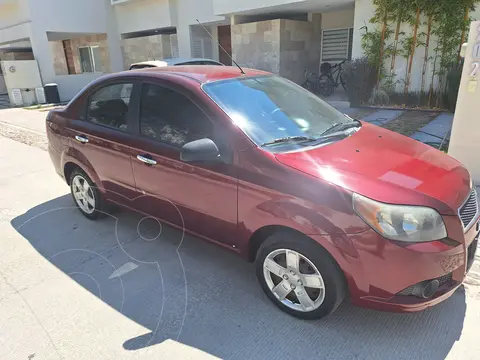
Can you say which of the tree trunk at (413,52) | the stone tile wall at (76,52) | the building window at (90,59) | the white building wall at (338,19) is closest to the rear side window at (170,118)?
the tree trunk at (413,52)

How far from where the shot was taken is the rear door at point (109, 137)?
3365 mm

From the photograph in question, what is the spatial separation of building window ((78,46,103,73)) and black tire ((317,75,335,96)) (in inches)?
487

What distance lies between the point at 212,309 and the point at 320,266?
0.91 meters

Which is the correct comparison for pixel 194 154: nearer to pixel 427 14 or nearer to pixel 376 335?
pixel 376 335

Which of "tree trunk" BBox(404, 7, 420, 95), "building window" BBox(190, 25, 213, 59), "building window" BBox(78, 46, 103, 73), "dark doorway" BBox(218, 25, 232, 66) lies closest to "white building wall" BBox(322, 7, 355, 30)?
"tree trunk" BBox(404, 7, 420, 95)

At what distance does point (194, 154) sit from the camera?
8.26 feet

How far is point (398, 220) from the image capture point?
2068mm

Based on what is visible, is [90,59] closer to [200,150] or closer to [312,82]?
[312,82]

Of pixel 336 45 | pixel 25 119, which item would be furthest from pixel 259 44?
pixel 25 119

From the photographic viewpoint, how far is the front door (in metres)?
2.70

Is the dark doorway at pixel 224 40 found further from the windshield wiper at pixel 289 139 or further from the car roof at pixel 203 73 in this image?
the windshield wiper at pixel 289 139

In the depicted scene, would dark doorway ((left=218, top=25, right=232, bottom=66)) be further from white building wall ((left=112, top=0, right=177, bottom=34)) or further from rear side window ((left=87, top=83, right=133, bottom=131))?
rear side window ((left=87, top=83, right=133, bottom=131))

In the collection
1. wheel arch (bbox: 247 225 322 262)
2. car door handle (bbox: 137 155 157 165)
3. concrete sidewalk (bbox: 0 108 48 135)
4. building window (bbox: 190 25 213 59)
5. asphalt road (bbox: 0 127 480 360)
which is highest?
building window (bbox: 190 25 213 59)

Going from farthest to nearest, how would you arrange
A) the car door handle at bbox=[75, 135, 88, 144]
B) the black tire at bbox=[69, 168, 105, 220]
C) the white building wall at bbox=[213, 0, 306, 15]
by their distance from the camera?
1. the white building wall at bbox=[213, 0, 306, 15]
2. the black tire at bbox=[69, 168, 105, 220]
3. the car door handle at bbox=[75, 135, 88, 144]
